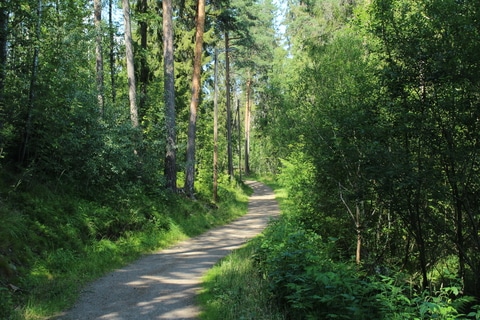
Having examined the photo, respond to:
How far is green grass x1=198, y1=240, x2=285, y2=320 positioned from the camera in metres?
5.51

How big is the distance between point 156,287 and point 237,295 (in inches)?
74.8

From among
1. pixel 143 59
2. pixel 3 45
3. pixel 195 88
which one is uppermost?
pixel 143 59

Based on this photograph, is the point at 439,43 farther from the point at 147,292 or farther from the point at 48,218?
the point at 48,218

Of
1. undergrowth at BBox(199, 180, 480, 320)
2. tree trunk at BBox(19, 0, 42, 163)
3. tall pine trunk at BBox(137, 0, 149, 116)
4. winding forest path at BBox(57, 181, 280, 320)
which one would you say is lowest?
winding forest path at BBox(57, 181, 280, 320)

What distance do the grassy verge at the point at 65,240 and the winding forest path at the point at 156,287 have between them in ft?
1.16

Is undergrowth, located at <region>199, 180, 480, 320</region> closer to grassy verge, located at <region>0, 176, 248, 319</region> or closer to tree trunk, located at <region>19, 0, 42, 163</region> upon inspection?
Answer: grassy verge, located at <region>0, 176, 248, 319</region>

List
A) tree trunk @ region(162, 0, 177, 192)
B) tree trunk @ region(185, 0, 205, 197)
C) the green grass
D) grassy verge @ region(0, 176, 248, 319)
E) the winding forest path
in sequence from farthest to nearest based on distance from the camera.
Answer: tree trunk @ region(185, 0, 205, 197) → tree trunk @ region(162, 0, 177, 192) → grassy verge @ region(0, 176, 248, 319) → the winding forest path → the green grass

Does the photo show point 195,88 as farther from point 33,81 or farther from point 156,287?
point 156,287

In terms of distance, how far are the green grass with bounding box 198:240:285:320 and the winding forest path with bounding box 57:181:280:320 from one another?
258 millimetres

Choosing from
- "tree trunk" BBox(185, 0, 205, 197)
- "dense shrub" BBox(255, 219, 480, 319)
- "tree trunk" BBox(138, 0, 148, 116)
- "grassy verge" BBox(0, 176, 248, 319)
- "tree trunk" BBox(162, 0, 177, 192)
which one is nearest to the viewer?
"dense shrub" BBox(255, 219, 480, 319)

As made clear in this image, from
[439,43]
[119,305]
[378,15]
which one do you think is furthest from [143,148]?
[439,43]

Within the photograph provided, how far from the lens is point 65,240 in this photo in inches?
332

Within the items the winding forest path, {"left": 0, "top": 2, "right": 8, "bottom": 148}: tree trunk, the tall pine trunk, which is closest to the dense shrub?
the winding forest path

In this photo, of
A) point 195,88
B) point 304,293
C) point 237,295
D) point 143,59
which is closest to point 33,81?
point 237,295
